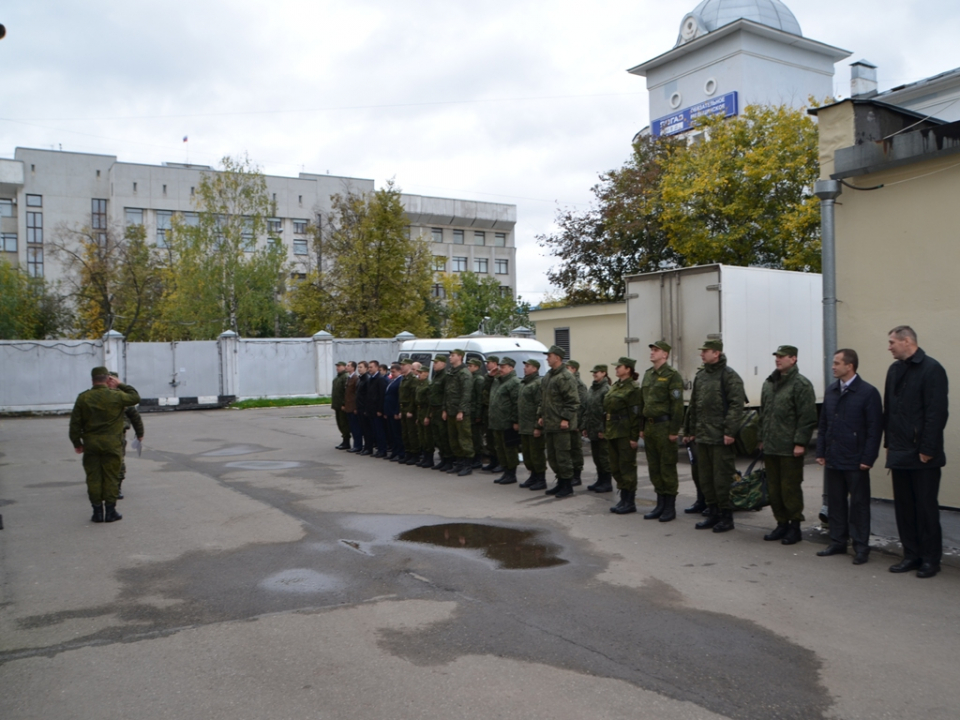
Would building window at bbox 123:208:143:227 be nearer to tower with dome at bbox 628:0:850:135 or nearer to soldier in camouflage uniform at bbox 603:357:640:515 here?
tower with dome at bbox 628:0:850:135

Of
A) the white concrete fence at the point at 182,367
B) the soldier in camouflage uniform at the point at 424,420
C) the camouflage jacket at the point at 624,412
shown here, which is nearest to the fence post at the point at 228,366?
the white concrete fence at the point at 182,367

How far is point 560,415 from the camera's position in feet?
34.8

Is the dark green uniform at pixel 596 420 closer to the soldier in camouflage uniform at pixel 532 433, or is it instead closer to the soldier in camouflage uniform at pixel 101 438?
the soldier in camouflage uniform at pixel 532 433

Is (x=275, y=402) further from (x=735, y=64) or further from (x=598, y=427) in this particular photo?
(x=735, y=64)

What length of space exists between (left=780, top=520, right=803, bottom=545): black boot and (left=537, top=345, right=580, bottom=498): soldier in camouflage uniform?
3.34m

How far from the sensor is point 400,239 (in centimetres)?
3862

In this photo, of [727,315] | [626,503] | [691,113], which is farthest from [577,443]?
[691,113]

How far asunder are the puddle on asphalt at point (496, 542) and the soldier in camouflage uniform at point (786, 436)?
2204mm

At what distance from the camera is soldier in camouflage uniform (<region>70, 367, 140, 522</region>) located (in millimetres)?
9250

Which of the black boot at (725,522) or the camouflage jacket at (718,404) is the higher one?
the camouflage jacket at (718,404)

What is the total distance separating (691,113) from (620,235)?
2259 centimetres

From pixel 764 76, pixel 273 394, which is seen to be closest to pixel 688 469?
pixel 273 394

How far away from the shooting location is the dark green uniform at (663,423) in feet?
29.2

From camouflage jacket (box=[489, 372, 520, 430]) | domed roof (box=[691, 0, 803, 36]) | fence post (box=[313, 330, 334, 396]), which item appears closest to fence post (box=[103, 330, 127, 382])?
fence post (box=[313, 330, 334, 396])
